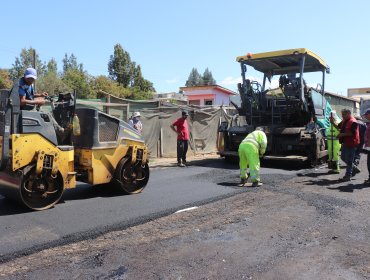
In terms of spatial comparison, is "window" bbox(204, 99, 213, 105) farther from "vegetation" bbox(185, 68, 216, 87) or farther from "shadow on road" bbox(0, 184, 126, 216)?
"vegetation" bbox(185, 68, 216, 87)

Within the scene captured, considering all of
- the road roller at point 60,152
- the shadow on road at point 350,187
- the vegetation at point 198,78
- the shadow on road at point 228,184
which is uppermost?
the vegetation at point 198,78

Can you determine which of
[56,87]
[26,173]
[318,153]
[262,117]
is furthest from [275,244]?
[56,87]

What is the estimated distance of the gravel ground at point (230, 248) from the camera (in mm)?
3623

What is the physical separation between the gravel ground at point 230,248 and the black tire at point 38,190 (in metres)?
1.49

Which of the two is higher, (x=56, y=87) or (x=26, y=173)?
(x=56, y=87)

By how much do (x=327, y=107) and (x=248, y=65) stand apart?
8.59 feet

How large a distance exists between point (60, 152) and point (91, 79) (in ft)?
124

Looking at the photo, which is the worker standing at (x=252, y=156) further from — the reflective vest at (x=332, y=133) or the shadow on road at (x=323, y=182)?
the reflective vest at (x=332, y=133)

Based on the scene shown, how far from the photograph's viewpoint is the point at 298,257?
400 cm

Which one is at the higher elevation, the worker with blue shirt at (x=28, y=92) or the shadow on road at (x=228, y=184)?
the worker with blue shirt at (x=28, y=92)

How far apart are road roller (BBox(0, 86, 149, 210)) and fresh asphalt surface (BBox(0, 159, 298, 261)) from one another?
0.26 metres

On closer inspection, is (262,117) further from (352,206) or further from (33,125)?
(33,125)

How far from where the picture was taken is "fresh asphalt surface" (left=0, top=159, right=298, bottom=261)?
4.52 m

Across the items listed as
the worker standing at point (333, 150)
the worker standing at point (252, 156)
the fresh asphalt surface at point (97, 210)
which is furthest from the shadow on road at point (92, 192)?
the worker standing at point (333, 150)
